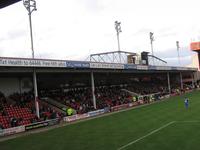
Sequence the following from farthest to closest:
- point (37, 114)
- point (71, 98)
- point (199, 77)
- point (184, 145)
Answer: point (199, 77) → point (71, 98) → point (37, 114) → point (184, 145)

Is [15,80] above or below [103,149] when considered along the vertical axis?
above

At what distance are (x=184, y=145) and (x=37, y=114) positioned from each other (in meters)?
19.8

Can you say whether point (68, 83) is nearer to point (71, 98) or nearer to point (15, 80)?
point (71, 98)

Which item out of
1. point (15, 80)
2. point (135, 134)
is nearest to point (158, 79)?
point (15, 80)

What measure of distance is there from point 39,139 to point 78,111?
16745 millimetres

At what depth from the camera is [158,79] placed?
83312 mm

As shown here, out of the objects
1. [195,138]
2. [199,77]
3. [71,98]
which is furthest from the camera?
[199,77]

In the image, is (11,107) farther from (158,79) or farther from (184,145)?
(158,79)

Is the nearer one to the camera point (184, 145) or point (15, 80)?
point (184, 145)

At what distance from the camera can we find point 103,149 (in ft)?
61.1

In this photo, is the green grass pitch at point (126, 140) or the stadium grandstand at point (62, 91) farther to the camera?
the stadium grandstand at point (62, 91)

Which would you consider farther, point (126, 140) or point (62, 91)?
point (62, 91)

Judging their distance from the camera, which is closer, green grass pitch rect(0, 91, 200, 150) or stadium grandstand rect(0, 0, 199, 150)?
green grass pitch rect(0, 91, 200, 150)

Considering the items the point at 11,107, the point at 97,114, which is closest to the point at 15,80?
the point at 11,107
